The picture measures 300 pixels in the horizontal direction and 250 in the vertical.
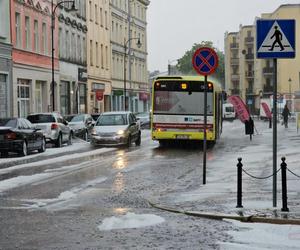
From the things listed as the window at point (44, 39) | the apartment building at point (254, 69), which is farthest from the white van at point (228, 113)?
the window at point (44, 39)

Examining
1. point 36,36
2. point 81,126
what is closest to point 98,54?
point 36,36

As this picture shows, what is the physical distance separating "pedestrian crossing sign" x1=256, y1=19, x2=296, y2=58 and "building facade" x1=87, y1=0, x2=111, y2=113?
159 ft

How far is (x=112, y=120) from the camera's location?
1217 inches

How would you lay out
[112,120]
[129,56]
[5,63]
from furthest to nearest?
[129,56], [5,63], [112,120]

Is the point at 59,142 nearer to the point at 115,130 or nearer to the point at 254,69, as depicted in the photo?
the point at 115,130

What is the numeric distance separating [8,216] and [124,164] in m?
10.0

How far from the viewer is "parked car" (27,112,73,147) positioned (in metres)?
30.5

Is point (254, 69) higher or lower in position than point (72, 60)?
higher

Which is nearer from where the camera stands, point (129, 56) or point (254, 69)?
point (129, 56)

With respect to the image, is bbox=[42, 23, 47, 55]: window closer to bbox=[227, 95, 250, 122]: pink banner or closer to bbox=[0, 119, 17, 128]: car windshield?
bbox=[227, 95, 250, 122]: pink banner

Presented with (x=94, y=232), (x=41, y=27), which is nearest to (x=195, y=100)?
(x=94, y=232)

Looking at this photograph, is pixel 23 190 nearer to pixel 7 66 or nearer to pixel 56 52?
pixel 7 66

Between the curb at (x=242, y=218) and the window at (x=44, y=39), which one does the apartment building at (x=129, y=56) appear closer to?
the window at (x=44, y=39)

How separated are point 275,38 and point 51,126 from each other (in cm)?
2087
